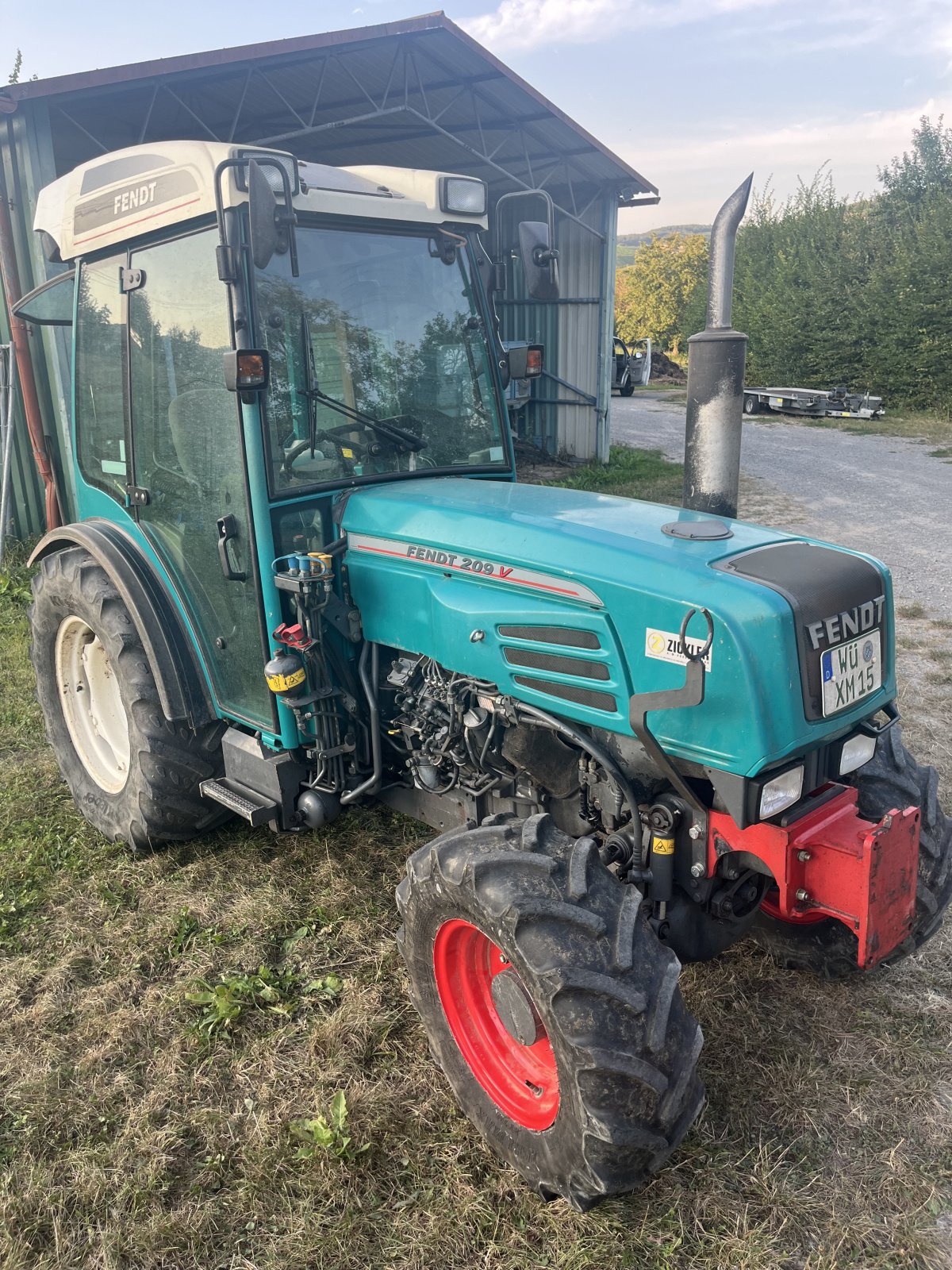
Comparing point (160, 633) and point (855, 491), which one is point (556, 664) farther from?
point (855, 491)

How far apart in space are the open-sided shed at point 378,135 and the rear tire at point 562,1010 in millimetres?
5742

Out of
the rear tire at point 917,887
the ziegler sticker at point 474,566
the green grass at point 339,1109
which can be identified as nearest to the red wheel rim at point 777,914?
the rear tire at point 917,887

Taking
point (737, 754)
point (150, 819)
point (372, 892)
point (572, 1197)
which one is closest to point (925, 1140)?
point (572, 1197)

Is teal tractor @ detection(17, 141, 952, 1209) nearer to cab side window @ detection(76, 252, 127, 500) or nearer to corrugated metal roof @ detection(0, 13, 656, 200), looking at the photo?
cab side window @ detection(76, 252, 127, 500)

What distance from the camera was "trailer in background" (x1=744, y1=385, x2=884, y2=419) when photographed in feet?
61.8

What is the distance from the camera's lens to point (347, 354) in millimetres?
3055

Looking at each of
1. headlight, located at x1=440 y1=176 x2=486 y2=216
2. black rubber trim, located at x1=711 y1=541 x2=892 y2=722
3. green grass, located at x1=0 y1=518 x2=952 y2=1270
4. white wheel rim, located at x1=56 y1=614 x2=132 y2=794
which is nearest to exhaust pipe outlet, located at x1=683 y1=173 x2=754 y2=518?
headlight, located at x1=440 y1=176 x2=486 y2=216

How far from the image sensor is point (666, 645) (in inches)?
91.2

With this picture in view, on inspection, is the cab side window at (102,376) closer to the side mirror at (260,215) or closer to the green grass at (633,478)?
the side mirror at (260,215)

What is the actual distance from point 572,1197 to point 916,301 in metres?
20.2

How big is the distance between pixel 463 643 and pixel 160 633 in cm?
126

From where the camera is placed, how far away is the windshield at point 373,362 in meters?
2.92

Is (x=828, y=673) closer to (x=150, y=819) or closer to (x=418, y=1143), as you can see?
(x=418, y=1143)

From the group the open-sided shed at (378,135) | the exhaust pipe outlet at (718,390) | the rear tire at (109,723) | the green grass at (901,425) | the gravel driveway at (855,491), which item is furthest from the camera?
the green grass at (901,425)
